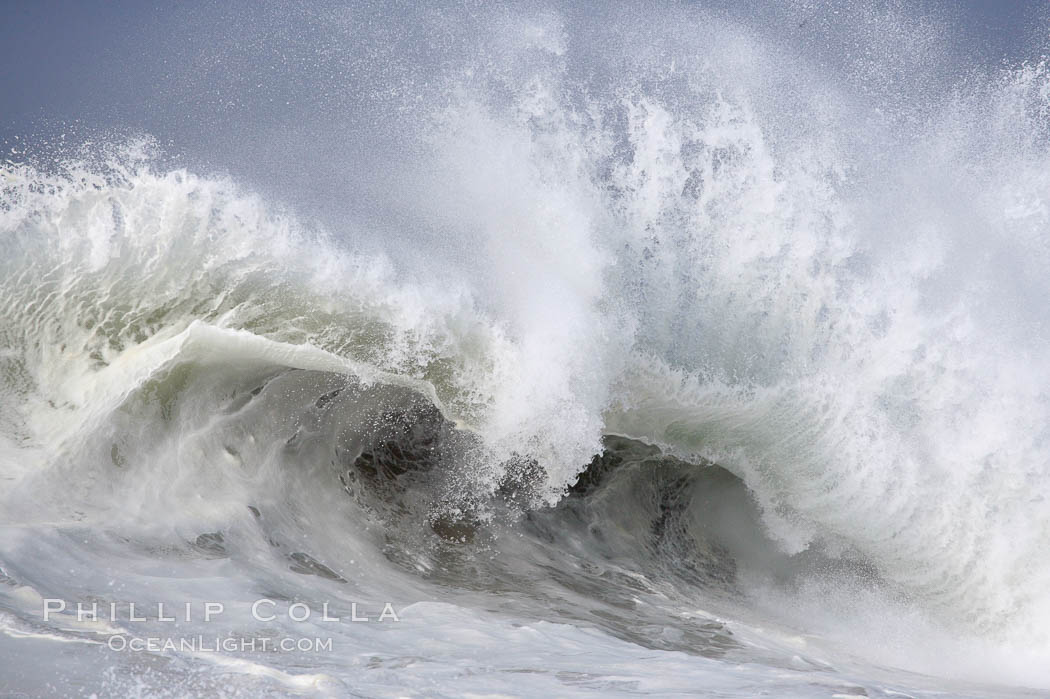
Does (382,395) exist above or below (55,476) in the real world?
above

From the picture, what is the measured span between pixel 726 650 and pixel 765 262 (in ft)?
12.8

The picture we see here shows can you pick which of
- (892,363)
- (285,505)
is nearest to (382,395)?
(285,505)

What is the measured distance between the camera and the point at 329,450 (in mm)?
6434

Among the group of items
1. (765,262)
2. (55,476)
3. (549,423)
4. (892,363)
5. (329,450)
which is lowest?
(55,476)

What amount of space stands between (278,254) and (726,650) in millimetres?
4690

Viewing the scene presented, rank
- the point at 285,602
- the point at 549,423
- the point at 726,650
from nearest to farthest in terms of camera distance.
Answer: the point at 285,602 → the point at 726,650 → the point at 549,423

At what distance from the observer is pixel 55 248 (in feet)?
20.7

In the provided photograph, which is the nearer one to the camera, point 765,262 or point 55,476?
point 55,476

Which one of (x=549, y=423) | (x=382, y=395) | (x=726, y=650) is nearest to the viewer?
(x=726, y=650)

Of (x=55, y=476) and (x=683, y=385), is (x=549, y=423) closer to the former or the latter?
(x=683, y=385)

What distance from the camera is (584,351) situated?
259 inches

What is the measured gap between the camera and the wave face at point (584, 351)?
18.8 feet

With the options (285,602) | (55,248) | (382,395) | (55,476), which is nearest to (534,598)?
(285,602)

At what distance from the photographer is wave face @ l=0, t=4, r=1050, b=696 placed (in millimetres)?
5723
